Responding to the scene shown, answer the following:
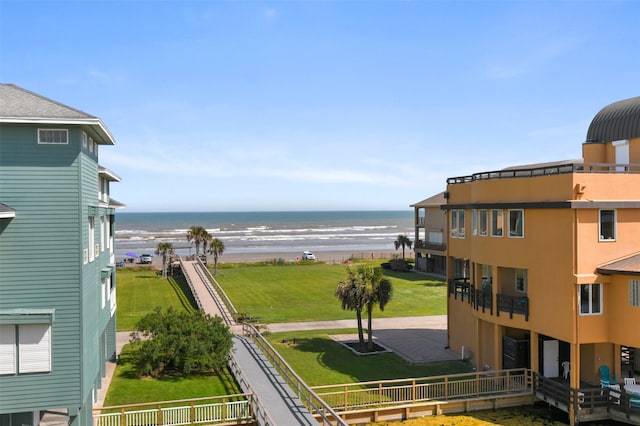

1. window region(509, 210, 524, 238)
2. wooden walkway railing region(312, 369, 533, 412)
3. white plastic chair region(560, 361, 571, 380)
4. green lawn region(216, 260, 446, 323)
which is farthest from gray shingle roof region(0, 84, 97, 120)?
green lawn region(216, 260, 446, 323)

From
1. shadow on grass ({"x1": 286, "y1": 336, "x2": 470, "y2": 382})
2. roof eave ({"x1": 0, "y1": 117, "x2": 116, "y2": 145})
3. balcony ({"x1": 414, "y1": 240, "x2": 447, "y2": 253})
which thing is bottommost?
shadow on grass ({"x1": 286, "y1": 336, "x2": 470, "y2": 382})

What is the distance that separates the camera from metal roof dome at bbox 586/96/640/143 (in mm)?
24547

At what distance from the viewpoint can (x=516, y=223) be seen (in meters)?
22.9

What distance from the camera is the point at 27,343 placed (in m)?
15.2

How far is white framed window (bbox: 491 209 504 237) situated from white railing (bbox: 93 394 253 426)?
41.5ft

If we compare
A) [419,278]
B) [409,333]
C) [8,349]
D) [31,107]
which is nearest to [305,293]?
[419,278]

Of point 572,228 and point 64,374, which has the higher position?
point 572,228

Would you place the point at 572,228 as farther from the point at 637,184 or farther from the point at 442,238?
the point at 442,238

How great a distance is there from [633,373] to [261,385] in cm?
1536

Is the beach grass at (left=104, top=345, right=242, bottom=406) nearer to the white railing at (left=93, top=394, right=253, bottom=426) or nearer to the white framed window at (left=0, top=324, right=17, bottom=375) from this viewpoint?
the white railing at (left=93, top=394, right=253, bottom=426)

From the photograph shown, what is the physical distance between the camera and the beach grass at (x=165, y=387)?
70.1ft

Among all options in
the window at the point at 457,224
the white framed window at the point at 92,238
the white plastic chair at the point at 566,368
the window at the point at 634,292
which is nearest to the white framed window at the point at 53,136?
the white framed window at the point at 92,238

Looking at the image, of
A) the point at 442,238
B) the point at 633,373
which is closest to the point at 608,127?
the point at 633,373

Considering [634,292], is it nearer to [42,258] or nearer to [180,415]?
[180,415]
